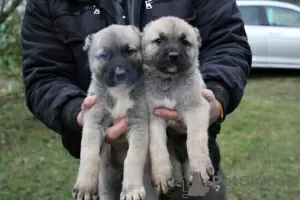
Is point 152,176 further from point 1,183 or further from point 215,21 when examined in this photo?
point 1,183

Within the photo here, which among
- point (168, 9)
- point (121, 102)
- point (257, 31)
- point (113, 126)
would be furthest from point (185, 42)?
point (257, 31)

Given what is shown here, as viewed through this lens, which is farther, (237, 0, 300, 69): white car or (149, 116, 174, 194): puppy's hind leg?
(237, 0, 300, 69): white car

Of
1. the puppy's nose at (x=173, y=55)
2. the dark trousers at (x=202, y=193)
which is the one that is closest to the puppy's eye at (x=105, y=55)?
the puppy's nose at (x=173, y=55)

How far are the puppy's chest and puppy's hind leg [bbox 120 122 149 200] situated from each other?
0.07 m

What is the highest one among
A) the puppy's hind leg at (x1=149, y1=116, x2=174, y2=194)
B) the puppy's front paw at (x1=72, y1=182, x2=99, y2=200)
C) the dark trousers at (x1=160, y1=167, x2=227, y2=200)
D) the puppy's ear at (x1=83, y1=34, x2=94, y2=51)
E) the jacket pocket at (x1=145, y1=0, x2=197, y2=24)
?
the jacket pocket at (x1=145, y1=0, x2=197, y2=24)

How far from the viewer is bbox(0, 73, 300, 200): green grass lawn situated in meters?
5.73

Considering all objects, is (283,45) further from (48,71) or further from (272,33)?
(48,71)

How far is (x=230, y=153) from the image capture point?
269 inches

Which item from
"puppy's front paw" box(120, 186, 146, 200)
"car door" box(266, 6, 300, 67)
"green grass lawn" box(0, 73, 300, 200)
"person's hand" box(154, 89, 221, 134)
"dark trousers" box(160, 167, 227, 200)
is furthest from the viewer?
"car door" box(266, 6, 300, 67)

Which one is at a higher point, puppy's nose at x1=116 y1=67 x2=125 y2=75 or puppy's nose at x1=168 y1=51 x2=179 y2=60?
puppy's nose at x1=116 y1=67 x2=125 y2=75

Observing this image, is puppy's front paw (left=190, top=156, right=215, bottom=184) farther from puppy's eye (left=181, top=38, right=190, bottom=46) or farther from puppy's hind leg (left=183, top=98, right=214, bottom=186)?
puppy's eye (left=181, top=38, right=190, bottom=46)

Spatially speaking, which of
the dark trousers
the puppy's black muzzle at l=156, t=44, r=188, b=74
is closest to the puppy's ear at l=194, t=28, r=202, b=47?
the puppy's black muzzle at l=156, t=44, r=188, b=74

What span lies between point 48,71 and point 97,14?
37 centimetres

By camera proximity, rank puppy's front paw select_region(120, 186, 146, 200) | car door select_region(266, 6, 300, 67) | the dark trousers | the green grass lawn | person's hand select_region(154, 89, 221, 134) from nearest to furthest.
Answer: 1. puppy's front paw select_region(120, 186, 146, 200)
2. person's hand select_region(154, 89, 221, 134)
3. the dark trousers
4. the green grass lawn
5. car door select_region(266, 6, 300, 67)
